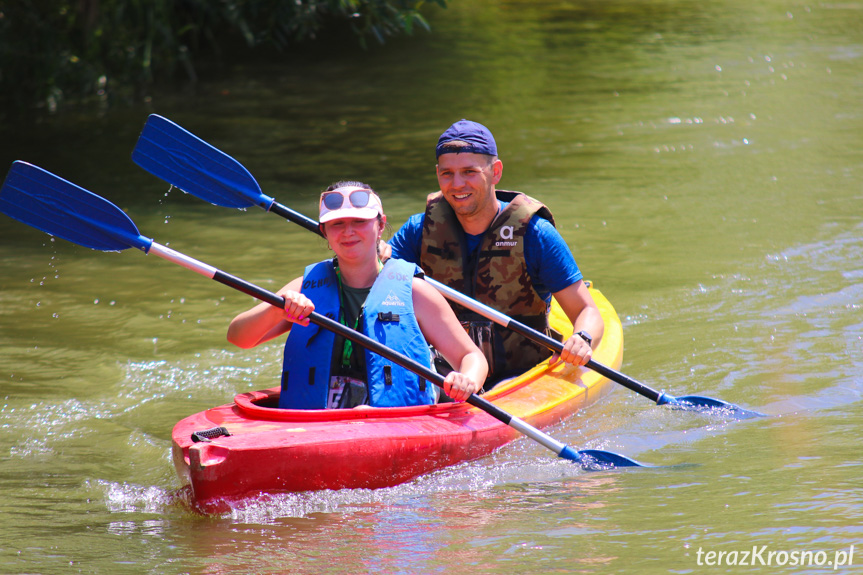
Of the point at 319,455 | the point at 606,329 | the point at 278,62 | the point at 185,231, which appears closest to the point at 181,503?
the point at 319,455

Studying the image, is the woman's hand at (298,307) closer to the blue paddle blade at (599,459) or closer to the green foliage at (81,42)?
the blue paddle blade at (599,459)

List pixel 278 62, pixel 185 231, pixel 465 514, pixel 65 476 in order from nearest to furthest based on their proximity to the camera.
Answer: pixel 465 514 → pixel 65 476 → pixel 185 231 → pixel 278 62

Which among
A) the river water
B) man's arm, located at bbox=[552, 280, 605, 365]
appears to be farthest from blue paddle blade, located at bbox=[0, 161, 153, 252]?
man's arm, located at bbox=[552, 280, 605, 365]

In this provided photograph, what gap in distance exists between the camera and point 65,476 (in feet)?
13.5

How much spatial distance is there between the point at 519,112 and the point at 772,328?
6.62 meters

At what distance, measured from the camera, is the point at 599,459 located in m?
3.91

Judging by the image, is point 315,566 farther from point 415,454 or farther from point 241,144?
point 241,144

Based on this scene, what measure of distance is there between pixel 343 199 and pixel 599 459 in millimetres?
1443

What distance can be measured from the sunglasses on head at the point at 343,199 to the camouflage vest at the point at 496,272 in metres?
0.92

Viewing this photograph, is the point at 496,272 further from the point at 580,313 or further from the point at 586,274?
the point at 586,274

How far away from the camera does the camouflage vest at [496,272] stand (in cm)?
438

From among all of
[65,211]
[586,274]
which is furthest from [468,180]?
[586,274]

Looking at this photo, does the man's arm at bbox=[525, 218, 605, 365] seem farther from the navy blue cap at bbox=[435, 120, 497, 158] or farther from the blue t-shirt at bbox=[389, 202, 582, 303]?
the navy blue cap at bbox=[435, 120, 497, 158]

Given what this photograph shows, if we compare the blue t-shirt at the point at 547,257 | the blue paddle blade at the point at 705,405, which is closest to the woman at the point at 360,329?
the blue t-shirt at the point at 547,257
